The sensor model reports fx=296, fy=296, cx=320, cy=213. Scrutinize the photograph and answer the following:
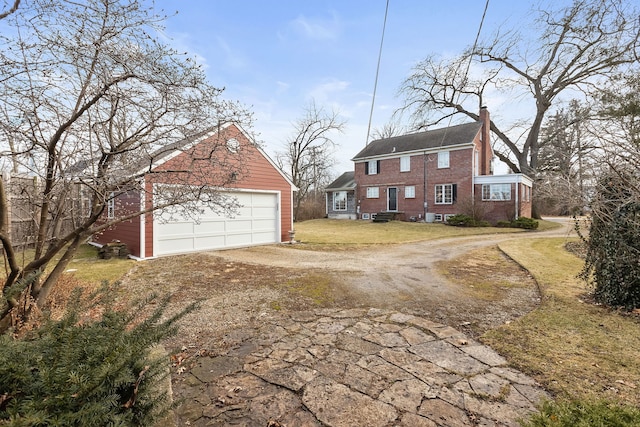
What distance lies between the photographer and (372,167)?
25.9 meters

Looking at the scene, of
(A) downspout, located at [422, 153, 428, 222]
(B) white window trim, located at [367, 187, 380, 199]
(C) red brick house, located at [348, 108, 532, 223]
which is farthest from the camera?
(B) white window trim, located at [367, 187, 380, 199]

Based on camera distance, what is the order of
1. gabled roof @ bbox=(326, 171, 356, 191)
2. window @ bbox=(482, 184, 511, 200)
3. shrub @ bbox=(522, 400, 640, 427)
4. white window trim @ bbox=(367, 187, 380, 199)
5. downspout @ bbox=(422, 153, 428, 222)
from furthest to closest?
gabled roof @ bbox=(326, 171, 356, 191)
white window trim @ bbox=(367, 187, 380, 199)
downspout @ bbox=(422, 153, 428, 222)
window @ bbox=(482, 184, 511, 200)
shrub @ bbox=(522, 400, 640, 427)

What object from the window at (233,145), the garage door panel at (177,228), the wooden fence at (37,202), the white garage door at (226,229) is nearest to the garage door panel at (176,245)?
the white garage door at (226,229)

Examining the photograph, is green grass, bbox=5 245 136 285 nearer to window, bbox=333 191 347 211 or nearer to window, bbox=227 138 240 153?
window, bbox=227 138 240 153

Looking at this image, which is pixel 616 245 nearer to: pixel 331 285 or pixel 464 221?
pixel 331 285

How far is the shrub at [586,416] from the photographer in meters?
1.52

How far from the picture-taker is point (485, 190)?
65.8 ft

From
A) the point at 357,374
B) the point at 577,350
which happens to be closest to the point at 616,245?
the point at 577,350

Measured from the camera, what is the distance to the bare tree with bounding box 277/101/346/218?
91.6ft

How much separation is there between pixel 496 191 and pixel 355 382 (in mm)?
20493

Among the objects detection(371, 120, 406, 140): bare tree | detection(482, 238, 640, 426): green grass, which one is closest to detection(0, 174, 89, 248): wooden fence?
detection(482, 238, 640, 426): green grass

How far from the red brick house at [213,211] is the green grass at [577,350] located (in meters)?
3.70

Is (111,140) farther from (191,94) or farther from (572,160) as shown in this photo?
(572,160)

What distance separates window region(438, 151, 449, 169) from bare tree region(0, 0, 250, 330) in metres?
21.2
